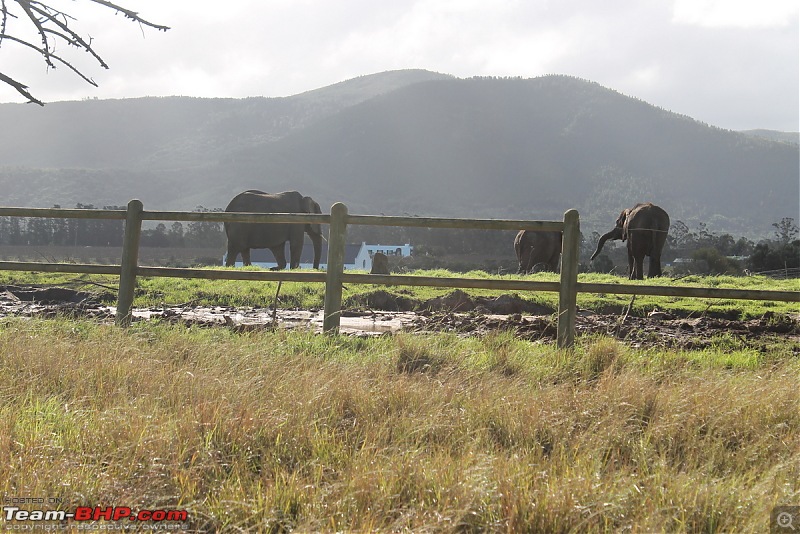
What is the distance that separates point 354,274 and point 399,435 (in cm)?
298

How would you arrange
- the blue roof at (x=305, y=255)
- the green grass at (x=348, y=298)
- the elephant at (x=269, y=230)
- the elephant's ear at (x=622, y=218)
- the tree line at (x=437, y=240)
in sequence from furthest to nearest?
1. the blue roof at (x=305, y=255)
2. the tree line at (x=437, y=240)
3. the elephant's ear at (x=622, y=218)
4. the elephant at (x=269, y=230)
5. the green grass at (x=348, y=298)

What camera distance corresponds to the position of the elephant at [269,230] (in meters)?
19.0

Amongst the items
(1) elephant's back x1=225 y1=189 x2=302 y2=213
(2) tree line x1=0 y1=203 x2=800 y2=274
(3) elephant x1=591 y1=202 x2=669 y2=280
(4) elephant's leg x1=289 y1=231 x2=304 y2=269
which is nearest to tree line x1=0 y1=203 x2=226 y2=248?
(2) tree line x1=0 y1=203 x2=800 y2=274

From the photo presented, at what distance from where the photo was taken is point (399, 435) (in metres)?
3.74

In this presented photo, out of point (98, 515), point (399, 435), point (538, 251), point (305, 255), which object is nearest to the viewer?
point (98, 515)

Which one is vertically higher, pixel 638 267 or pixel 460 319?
pixel 638 267

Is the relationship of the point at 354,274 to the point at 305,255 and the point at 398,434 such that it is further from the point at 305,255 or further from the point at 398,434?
the point at 305,255

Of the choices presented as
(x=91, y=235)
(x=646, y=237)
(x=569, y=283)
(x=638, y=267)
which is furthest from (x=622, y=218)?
(x=91, y=235)

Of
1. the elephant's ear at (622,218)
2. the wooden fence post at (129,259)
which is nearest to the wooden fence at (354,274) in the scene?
the wooden fence post at (129,259)

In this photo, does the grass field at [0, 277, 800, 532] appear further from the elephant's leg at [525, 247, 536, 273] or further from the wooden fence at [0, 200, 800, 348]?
the elephant's leg at [525, 247, 536, 273]

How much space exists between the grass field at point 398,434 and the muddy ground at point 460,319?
51.0 inches

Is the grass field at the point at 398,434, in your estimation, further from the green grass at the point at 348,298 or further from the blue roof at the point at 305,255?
the blue roof at the point at 305,255

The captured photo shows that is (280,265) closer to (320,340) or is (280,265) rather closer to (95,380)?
(320,340)

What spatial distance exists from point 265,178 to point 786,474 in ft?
623
